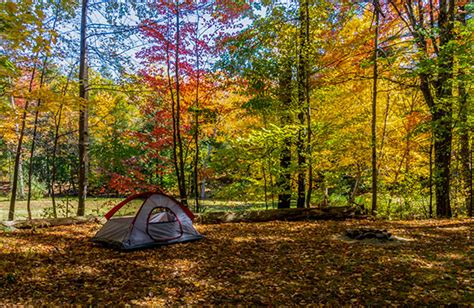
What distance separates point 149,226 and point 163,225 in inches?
12.6

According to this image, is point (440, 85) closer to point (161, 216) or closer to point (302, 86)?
point (302, 86)

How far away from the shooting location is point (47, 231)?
24.5 feet

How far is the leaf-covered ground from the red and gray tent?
0.78 ft

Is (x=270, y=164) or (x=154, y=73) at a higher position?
(x=154, y=73)

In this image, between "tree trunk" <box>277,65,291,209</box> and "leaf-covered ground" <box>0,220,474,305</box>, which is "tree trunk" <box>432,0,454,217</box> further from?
"tree trunk" <box>277,65,291,209</box>

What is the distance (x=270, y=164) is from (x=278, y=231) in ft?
9.53

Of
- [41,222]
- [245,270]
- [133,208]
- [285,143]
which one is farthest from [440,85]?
[133,208]

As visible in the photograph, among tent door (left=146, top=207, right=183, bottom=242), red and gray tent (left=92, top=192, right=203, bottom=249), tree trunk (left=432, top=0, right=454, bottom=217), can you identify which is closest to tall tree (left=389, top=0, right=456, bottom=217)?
tree trunk (left=432, top=0, right=454, bottom=217)

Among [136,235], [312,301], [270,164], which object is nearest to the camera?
[312,301]

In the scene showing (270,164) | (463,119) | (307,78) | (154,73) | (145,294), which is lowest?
(145,294)

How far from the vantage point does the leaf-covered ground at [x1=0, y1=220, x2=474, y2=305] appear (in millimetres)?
3771

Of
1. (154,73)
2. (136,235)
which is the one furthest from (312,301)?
(154,73)

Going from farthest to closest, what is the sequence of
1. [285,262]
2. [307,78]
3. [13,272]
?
[307,78], [285,262], [13,272]

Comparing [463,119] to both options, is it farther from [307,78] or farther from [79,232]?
[79,232]
